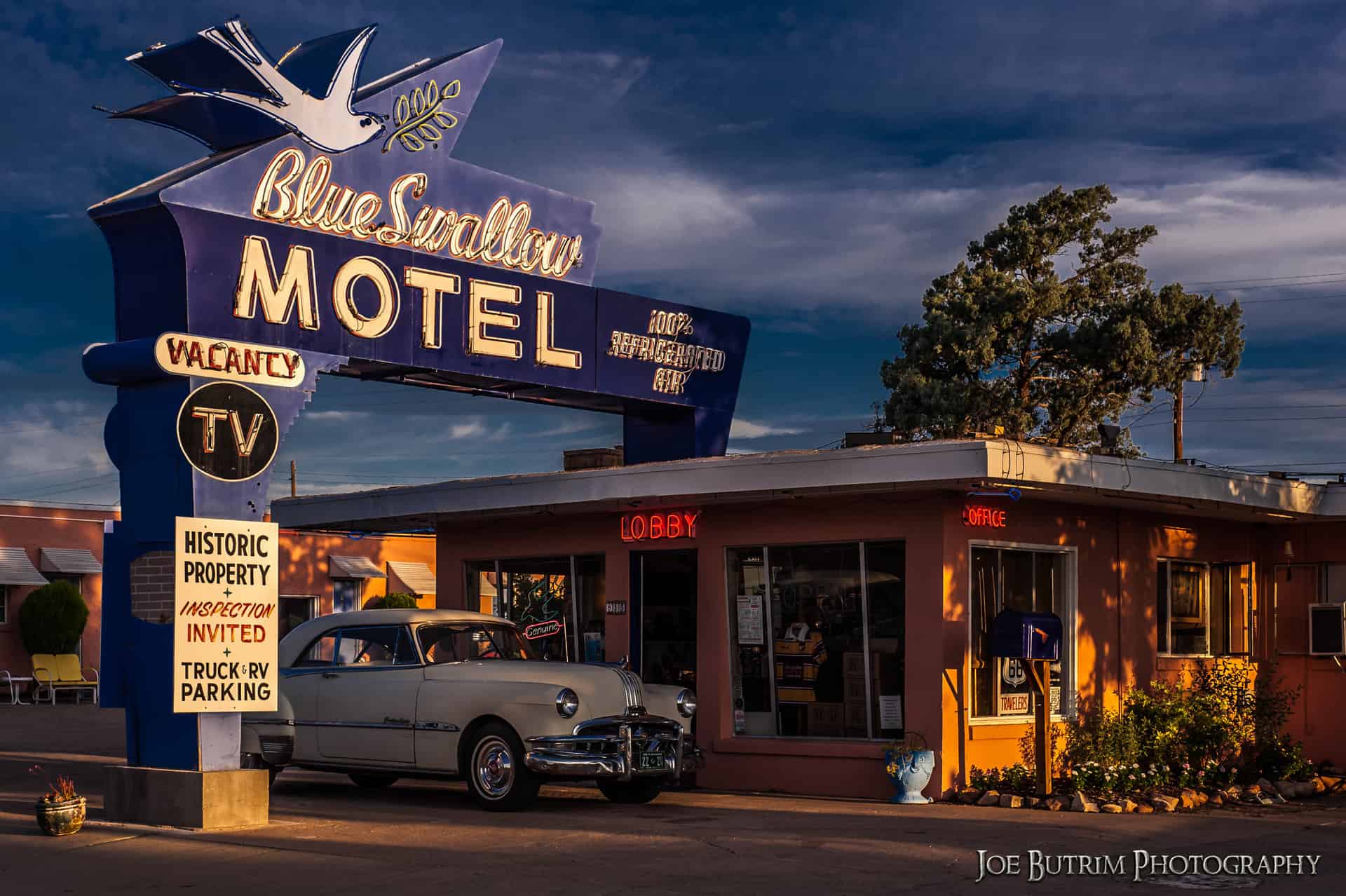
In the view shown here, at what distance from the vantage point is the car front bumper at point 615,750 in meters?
13.6

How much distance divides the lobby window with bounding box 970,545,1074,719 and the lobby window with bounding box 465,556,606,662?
4.47m

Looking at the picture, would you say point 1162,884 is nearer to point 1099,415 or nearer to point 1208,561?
point 1208,561

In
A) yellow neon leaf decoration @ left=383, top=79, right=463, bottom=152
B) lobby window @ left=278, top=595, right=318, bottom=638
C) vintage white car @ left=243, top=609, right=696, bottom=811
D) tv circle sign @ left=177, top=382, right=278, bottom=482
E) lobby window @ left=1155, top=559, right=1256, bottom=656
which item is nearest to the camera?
tv circle sign @ left=177, top=382, right=278, bottom=482

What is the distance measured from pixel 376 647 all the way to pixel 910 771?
529cm

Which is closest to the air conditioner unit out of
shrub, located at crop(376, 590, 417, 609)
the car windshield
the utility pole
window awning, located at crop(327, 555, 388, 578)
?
the car windshield

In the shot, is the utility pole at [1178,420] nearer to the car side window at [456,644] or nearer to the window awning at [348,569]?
the window awning at [348,569]

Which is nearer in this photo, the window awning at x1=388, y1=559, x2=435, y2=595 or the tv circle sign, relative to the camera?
the tv circle sign

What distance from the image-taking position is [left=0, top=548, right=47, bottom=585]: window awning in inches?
1410

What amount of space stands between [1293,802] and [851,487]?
5758 mm

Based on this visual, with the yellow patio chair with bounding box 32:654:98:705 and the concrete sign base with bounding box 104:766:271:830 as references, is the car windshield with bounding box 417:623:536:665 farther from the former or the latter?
the yellow patio chair with bounding box 32:654:98:705

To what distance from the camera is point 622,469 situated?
16219 mm

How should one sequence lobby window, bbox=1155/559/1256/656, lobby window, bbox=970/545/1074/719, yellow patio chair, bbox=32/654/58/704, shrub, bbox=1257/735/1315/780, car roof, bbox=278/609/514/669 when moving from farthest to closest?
yellow patio chair, bbox=32/654/58/704 → lobby window, bbox=1155/559/1256/656 → shrub, bbox=1257/735/1315/780 → lobby window, bbox=970/545/1074/719 → car roof, bbox=278/609/514/669

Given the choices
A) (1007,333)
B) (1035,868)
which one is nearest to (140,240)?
(1035,868)

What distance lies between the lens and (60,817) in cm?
1209
